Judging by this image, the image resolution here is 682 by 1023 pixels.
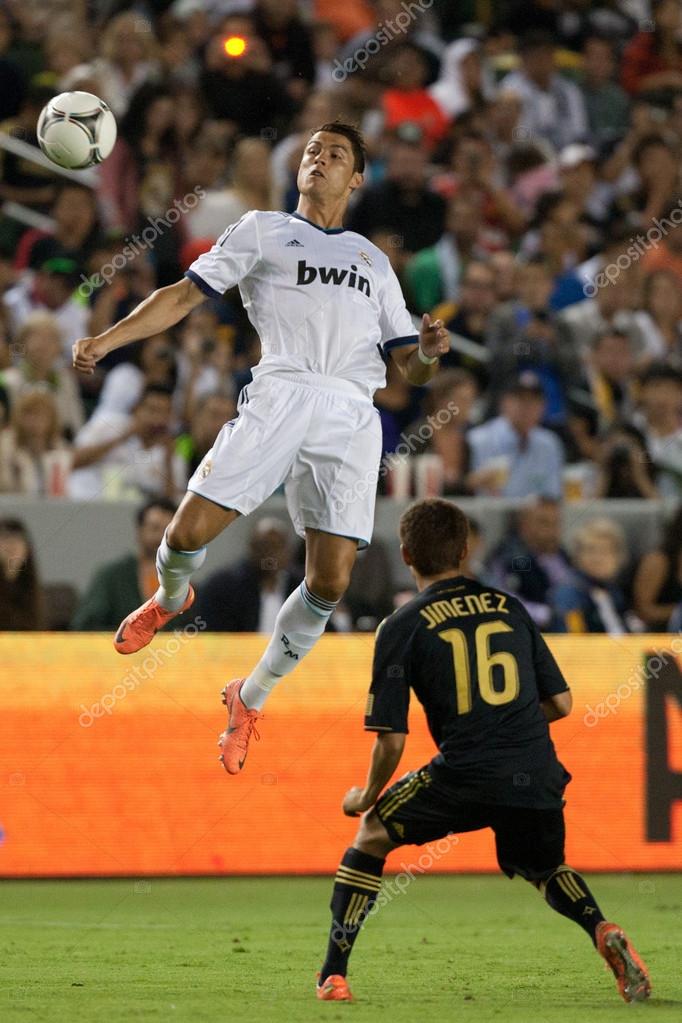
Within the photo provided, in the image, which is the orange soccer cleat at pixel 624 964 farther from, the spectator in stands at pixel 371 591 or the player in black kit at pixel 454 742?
the spectator in stands at pixel 371 591

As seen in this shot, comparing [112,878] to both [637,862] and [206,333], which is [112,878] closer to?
[637,862]

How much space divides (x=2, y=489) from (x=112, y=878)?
2.79 meters

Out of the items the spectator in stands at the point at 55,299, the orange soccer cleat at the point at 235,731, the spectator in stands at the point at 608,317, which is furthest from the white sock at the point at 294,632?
the spectator in stands at the point at 608,317

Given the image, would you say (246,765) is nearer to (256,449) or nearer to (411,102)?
(256,449)

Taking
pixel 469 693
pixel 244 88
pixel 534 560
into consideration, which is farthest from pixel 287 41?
pixel 469 693

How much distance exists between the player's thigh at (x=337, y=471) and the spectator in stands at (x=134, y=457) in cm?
412

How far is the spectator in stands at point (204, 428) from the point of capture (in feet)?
36.7

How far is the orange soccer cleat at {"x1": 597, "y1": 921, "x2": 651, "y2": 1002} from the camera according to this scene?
584cm

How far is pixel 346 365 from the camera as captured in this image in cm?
704

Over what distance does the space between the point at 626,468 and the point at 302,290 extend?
5.52 m

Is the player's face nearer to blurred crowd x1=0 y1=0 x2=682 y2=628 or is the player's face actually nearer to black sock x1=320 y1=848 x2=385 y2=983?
black sock x1=320 y1=848 x2=385 y2=983

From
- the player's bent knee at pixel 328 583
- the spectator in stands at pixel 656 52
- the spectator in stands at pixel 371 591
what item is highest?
the spectator in stands at pixel 656 52

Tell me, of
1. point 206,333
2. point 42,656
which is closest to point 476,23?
point 206,333

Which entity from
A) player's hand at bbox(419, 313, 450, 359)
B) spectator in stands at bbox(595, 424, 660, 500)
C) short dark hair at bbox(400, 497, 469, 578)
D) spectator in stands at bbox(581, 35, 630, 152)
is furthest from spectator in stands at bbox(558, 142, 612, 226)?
short dark hair at bbox(400, 497, 469, 578)
